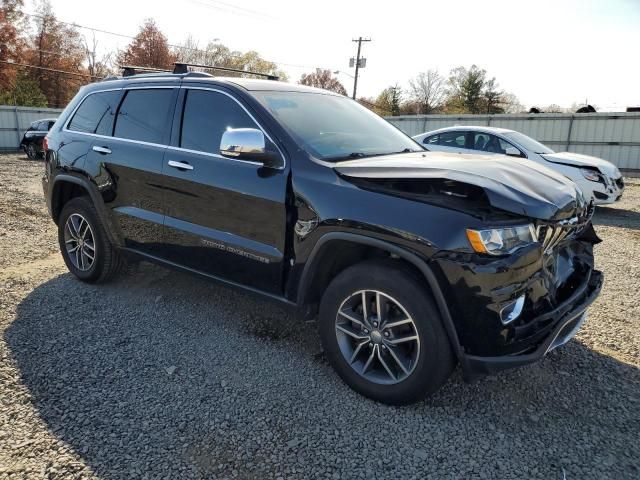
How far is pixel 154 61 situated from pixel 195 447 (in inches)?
1837

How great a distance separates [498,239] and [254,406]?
1.68 meters

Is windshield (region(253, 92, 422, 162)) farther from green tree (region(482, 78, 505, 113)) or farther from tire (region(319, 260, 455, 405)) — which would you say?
green tree (region(482, 78, 505, 113))

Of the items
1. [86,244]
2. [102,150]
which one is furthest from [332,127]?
[86,244]

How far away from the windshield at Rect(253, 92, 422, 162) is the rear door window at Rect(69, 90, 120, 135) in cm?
173

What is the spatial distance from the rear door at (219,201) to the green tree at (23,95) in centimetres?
3459

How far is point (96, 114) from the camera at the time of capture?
4527 millimetres

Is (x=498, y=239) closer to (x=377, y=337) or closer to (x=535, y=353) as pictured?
(x=535, y=353)

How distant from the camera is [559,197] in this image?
2.71 m

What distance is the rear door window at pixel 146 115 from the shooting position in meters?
3.89

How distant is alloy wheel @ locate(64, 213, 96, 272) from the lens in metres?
4.61

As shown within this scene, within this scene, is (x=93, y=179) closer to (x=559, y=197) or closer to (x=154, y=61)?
(x=559, y=197)

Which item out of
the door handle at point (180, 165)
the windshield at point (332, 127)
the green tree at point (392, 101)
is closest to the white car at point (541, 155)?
the windshield at point (332, 127)

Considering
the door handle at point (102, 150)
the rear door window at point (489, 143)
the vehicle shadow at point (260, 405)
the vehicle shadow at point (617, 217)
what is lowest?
the vehicle shadow at point (260, 405)

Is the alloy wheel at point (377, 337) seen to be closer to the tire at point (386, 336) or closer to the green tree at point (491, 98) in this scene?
the tire at point (386, 336)
